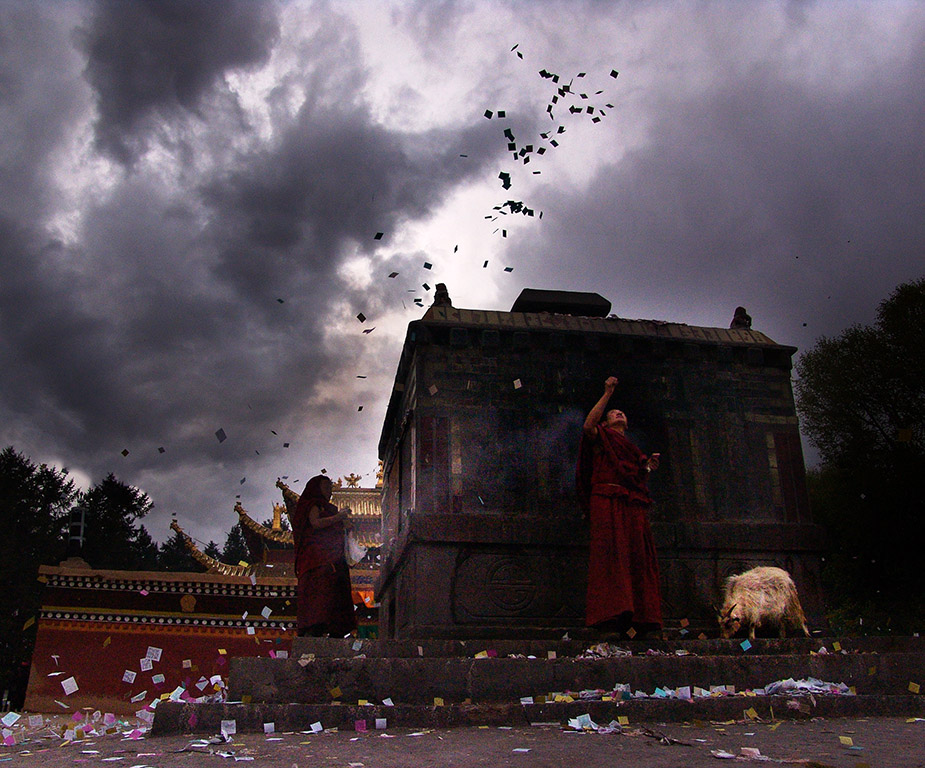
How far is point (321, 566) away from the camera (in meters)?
10.2

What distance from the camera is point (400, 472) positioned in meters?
12.3

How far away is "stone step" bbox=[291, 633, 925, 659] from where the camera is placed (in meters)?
7.60

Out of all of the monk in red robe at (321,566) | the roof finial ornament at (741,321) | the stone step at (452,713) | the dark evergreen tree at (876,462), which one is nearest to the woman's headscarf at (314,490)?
the monk in red robe at (321,566)

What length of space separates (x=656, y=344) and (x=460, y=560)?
14.3 ft

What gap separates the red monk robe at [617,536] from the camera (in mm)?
7801

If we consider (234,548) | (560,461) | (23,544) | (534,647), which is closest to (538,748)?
(534,647)

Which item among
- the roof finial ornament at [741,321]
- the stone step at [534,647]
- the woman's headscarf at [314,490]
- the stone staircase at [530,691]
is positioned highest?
the roof finial ornament at [741,321]

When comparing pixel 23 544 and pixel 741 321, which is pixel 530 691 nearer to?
pixel 741 321

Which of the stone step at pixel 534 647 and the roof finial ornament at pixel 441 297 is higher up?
the roof finial ornament at pixel 441 297

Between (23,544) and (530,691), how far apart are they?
34529 millimetres

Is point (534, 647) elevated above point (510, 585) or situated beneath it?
situated beneath

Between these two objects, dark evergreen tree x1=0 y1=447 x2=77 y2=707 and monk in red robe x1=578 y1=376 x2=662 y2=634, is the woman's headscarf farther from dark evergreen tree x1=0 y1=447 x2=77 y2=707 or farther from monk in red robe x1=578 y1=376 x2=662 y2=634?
dark evergreen tree x1=0 y1=447 x2=77 y2=707

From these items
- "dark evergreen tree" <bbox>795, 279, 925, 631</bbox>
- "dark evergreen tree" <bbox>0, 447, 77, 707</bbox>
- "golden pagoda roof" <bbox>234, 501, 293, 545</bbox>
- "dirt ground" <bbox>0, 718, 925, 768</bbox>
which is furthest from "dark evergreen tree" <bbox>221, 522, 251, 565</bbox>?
"dirt ground" <bbox>0, 718, 925, 768</bbox>

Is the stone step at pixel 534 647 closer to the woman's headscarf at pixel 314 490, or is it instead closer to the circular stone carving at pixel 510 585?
the circular stone carving at pixel 510 585
